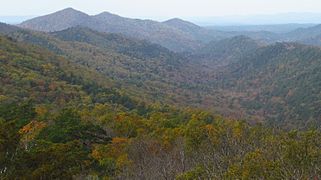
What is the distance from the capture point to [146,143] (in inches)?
1900

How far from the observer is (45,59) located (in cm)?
14862

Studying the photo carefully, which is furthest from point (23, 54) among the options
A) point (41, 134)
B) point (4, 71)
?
point (41, 134)

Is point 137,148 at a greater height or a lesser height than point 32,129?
lesser

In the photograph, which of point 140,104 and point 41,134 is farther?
point 140,104

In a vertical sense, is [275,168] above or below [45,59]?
above

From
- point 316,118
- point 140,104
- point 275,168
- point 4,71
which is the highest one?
point 275,168

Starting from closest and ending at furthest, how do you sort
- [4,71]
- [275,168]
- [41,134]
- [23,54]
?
[275,168] → [41,134] → [4,71] → [23,54]

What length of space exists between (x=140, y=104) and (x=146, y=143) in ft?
200

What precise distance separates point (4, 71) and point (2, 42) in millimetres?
42761

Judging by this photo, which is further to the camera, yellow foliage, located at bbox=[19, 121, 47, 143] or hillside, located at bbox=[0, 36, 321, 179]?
yellow foliage, located at bbox=[19, 121, 47, 143]

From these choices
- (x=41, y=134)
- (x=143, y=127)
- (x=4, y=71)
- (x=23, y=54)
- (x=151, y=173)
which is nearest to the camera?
(x=151, y=173)

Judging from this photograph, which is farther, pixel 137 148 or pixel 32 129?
pixel 32 129

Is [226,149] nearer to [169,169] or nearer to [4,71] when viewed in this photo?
[169,169]

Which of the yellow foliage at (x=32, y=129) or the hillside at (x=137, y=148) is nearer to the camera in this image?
the hillside at (x=137, y=148)
